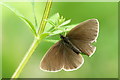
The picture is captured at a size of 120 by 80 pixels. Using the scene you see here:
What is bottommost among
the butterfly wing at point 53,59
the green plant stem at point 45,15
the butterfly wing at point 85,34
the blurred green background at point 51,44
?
the blurred green background at point 51,44

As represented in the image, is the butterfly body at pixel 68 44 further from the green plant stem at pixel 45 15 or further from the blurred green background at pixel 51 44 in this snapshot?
the blurred green background at pixel 51 44

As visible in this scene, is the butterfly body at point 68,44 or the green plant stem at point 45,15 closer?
the green plant stem at point 45,15

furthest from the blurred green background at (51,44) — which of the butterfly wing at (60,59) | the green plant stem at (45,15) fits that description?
the green plant stem at (45,15)

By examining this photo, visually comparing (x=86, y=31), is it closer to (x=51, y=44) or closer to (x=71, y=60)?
(x=71, y=60)

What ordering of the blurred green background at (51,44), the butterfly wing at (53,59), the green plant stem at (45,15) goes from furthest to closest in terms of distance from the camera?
the blurred green background at (51,44) < the butterfly wing at (53,59) < the green plant stem at (45,15)

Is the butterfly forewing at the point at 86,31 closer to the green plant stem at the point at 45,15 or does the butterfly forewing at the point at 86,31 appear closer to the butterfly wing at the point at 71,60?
the butterfly wing at the point at 71,60

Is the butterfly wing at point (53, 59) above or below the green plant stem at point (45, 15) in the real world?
below

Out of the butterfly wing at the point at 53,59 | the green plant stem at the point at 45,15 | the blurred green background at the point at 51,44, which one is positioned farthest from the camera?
the blurred green background at the point at 51,44

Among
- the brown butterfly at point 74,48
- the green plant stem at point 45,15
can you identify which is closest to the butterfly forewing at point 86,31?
the brown butterfly at point 74,48

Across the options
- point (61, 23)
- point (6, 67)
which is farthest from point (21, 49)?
point (61, 23)
